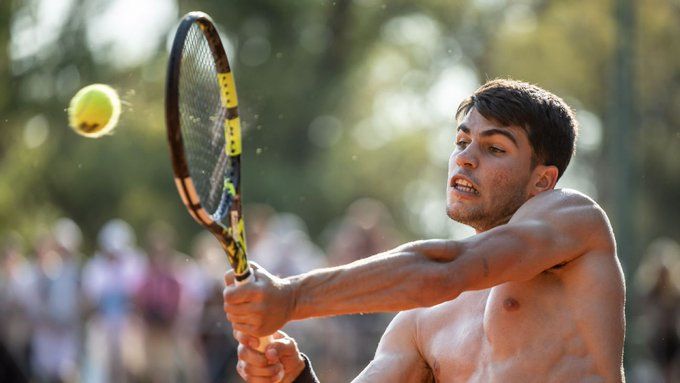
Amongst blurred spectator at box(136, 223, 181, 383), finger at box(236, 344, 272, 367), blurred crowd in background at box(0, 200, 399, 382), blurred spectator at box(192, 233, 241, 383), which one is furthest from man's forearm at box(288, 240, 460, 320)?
blurred spectator at box(136, 223, 181, 383)

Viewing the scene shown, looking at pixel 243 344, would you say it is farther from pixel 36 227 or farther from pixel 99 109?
pixel 36 227

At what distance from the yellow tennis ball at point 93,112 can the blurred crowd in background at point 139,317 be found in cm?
614

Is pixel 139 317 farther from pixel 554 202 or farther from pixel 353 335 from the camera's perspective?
pixel 554 202

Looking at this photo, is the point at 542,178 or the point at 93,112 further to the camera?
the point at 93,112

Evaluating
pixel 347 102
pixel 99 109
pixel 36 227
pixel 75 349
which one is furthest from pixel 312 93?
pixel 99 109

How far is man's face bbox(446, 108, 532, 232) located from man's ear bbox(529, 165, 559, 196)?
1.1 inches

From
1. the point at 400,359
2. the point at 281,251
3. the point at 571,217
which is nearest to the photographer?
the point at 571,217

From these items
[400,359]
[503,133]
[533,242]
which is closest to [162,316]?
[400,359]

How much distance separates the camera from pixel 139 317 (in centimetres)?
1312

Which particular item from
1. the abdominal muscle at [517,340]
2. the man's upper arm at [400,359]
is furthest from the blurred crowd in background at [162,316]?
the abdominal muscle at [517,340]

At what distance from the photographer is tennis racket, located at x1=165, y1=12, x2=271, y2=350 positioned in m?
4.37

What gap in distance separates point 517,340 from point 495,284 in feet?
1.42

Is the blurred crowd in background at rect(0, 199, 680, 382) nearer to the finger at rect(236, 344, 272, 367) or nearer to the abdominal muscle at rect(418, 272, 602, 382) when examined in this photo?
the abdominal muscle at rect(418, 272, 602, 382)

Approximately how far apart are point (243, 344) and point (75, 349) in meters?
9.16
